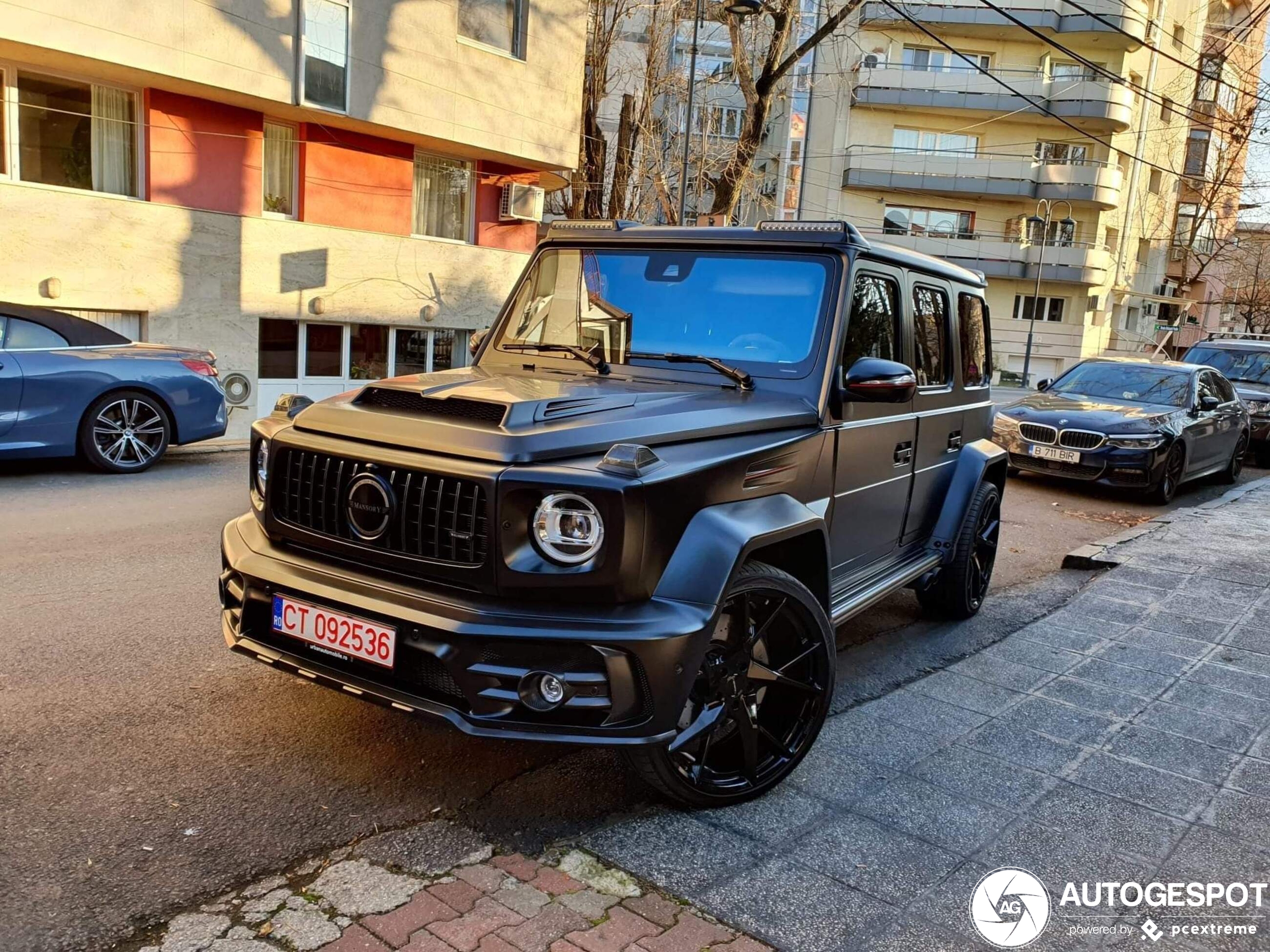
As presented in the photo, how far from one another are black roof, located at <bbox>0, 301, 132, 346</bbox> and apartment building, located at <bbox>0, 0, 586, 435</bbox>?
3.91m

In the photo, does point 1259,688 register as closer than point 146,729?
No

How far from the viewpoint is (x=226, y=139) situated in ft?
47.3

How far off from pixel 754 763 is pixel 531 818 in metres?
0.80

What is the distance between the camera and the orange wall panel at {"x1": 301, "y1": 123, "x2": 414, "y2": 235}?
50.9ft

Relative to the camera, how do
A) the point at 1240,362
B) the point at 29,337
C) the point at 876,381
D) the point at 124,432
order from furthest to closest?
the point at 1240,362, the point at 124,432, the point at 29,337, the point at 876,381

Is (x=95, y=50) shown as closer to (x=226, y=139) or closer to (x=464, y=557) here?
(x=226, y=139)

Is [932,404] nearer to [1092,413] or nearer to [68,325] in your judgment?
[1092,413]

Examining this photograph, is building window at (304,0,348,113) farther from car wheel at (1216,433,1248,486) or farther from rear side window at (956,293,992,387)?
car wheel at (1216,433,1248,486)

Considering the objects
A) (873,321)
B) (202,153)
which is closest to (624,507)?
(873,321)

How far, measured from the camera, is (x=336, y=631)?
3.16 metres

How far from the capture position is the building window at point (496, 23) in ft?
54.3

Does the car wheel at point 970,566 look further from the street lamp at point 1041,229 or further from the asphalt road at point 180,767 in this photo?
the street lamp at point 1041,229

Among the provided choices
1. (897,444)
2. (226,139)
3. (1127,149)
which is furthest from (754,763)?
(1127,149)

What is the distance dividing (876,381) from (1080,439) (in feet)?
28.8
